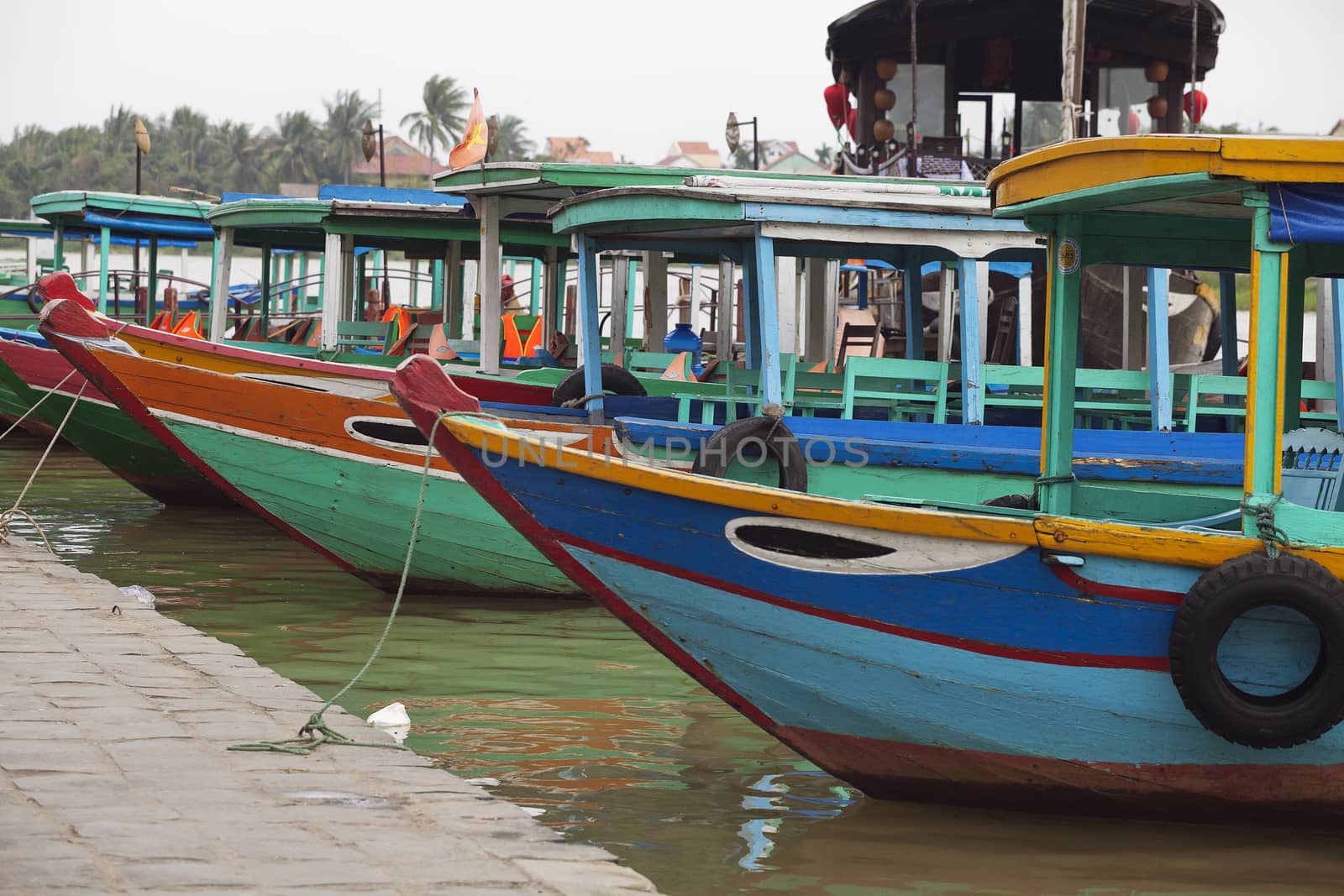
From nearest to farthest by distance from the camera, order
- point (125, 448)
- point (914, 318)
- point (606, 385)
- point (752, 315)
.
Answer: point (606, 385) < point (914, 318) < point (752, 315) < point (125, 448)

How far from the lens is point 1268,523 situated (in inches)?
185

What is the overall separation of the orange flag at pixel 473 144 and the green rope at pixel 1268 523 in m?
8.31

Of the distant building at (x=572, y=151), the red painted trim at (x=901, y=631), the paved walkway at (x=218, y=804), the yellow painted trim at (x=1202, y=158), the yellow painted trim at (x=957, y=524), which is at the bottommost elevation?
the paved walkway at (x=218, y=804)

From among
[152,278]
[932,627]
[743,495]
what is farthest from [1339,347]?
[152,278]

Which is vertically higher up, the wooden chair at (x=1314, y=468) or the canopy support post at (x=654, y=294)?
the canopy support post at (x=654, y=294)

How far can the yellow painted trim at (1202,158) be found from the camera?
4656 mm

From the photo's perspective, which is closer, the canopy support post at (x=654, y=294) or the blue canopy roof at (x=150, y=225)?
the canopy support post at (x=654, y=294)

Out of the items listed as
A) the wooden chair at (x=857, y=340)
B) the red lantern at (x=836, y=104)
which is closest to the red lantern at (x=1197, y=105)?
the red lantern at (x=836, y=104)

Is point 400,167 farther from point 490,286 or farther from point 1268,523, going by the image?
point 1268,523

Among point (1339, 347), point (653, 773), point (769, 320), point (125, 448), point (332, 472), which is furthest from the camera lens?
point (125, 448)

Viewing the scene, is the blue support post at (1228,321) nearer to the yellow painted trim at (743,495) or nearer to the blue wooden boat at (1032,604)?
the blue wooden boat at (1032,604)

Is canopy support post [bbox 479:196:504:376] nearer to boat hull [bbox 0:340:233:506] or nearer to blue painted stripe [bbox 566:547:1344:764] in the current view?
boat hull [bbox 0:340:233:506]

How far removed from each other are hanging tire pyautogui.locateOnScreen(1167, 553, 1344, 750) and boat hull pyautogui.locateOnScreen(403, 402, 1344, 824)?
0.33 ft

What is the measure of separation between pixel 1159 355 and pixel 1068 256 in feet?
10.2
